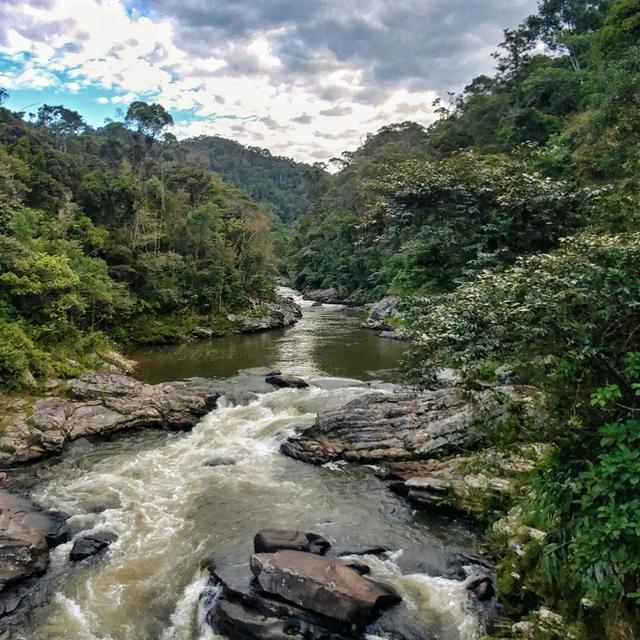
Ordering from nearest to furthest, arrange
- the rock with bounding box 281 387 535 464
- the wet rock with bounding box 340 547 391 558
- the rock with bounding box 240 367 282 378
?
1. the wet rock with bounding box 340 547 391 558
2. the rock with bounding box 281 387 535 464
3. the rock with bounding box 240 367 282 378

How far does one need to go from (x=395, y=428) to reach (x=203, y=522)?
651 cm

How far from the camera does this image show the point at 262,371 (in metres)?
25.6

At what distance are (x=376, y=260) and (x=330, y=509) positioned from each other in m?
49.7

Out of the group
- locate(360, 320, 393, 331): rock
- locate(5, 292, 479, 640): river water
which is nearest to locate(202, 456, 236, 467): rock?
locate(5, 292, 479, 640): river water

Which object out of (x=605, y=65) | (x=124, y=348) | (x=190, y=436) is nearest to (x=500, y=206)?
(x=190, y=436)

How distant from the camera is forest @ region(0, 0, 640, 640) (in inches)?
217

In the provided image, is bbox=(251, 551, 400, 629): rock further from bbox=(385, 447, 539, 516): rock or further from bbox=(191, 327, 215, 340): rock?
bbox=(191, 327, 215, 340): rock

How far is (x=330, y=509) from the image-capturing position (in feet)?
41.6

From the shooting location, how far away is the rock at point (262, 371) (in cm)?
2469

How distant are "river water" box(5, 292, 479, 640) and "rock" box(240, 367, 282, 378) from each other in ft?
11.8

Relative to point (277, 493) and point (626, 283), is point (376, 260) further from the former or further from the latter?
point (626, 283)

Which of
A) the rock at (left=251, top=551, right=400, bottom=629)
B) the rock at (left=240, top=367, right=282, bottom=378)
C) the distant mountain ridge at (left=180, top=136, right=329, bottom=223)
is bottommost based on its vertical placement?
the rock at (left=251, top=551, right=400, bottom=629)

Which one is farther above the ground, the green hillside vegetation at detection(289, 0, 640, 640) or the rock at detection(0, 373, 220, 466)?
the green hillside vegetation at detection(289, 0, 640, 640)

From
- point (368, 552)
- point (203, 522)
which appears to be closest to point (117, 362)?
point (203, 522)
